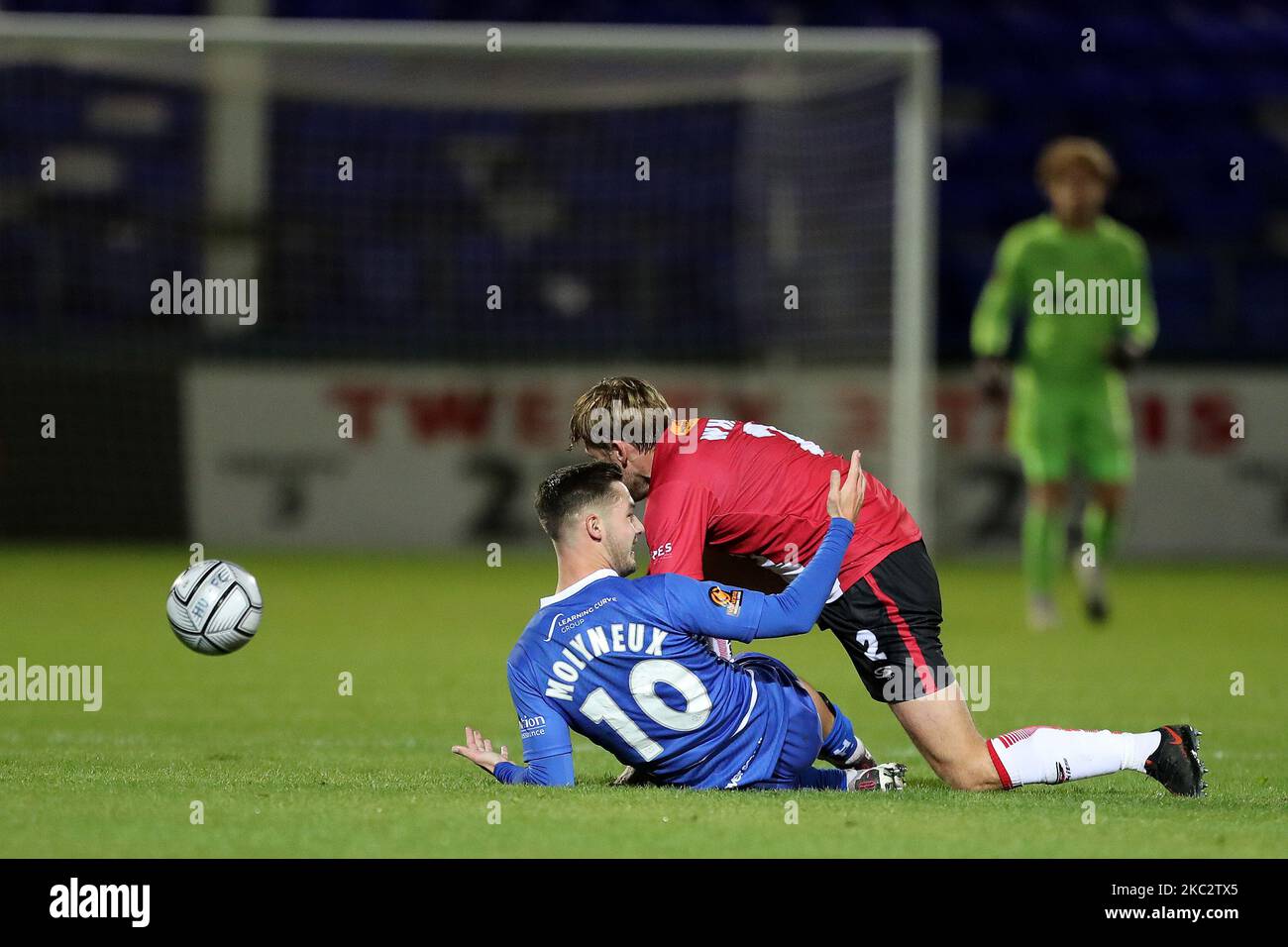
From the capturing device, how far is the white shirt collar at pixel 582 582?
4.97 meters

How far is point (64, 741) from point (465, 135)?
10726 mm

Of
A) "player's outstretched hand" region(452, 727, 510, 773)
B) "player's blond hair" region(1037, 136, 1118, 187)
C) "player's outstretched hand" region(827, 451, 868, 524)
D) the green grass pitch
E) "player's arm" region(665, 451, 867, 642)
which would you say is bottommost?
the green grass pitch

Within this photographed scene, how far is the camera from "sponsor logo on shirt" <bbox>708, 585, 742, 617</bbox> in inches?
189

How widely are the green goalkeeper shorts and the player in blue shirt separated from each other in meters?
6.39

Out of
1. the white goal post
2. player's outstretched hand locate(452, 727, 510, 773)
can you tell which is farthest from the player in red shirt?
the white goal post

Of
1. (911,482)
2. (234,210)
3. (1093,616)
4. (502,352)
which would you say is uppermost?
(234,210)

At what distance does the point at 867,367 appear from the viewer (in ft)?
46.8

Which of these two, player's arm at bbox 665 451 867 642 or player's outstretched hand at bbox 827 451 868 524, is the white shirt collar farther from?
player's outstretched hand at bbox 827 451 868 524

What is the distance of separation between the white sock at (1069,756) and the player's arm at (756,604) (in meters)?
0.76

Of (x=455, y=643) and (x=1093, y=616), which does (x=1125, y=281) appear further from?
(x=455, y=643)

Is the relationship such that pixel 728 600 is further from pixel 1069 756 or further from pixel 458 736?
pixel 458 736
